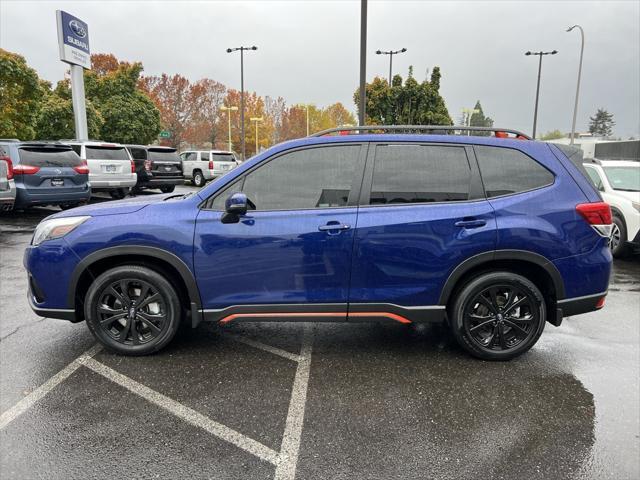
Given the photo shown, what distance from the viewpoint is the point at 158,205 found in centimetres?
355

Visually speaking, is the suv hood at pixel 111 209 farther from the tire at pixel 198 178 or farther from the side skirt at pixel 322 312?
the tire at pixel 198 178

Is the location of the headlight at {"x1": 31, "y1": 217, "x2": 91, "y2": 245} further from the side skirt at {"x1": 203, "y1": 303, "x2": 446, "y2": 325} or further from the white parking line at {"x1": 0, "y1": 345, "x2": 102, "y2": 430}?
the side skirt at {"x1": 203, "y1": 303, "x2": 446, "y2": 325}

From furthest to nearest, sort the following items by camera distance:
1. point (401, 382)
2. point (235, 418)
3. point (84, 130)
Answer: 1. point (84, 130)
2. point (401, 382)
3. point (235, 418)

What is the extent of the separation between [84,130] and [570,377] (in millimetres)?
21941

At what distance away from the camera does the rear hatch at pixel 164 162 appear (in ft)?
55.5

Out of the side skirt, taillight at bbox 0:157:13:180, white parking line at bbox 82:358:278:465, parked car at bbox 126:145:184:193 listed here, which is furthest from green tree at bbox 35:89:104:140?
the side skirt

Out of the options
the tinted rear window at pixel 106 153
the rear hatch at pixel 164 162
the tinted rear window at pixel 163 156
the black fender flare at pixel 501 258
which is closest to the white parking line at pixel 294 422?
the black fender flare at pixel 501 258

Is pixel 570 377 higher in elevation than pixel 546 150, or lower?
lower

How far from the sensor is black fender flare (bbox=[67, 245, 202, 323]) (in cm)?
Result: 342

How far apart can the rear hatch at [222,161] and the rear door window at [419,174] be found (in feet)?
67.2

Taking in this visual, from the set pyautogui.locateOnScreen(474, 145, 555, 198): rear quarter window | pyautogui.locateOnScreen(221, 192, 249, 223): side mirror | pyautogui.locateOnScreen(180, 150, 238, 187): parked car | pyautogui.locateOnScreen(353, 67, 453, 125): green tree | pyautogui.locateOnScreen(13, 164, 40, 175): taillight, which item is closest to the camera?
pyautogui.locateOnScreen(221, 192, 249, 223): side mirror

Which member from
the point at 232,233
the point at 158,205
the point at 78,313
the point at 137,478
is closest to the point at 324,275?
the point at 232,233

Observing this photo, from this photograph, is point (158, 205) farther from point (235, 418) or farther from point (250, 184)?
point (235, 418)

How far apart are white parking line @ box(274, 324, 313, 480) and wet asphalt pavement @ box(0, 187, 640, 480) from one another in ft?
0.04
